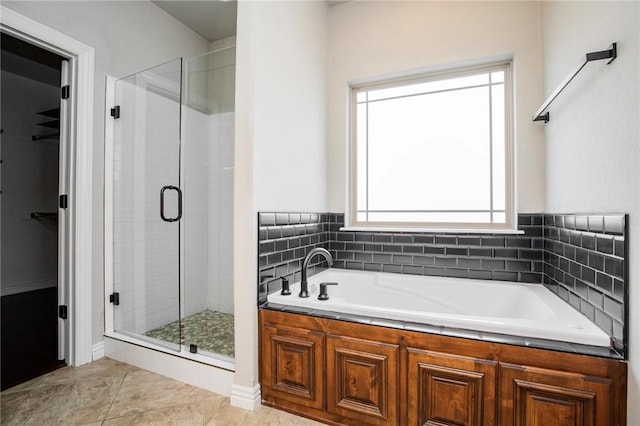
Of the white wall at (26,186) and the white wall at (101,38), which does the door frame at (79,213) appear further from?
the white wall at (26,186)

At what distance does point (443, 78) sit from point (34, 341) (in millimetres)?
4013

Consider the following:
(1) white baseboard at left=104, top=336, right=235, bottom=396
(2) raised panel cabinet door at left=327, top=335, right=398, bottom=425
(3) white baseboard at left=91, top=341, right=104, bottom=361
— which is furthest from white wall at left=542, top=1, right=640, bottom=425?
(3) white baseboard at left=91, top=341, right=104, bottom=361

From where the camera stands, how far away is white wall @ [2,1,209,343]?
2104 millimetres

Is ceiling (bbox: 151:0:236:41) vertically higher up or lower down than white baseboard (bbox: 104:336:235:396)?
higher up

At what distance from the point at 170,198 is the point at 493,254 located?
2563 mm

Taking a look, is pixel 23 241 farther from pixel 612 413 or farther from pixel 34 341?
pixel 612 413

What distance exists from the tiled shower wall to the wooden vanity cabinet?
9.2 inches

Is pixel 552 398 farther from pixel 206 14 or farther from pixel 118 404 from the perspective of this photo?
pixel 206 14

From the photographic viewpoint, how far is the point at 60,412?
1.67 metres

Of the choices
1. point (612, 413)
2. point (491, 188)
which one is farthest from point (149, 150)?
point (612, 413)

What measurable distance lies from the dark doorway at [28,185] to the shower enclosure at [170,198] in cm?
172

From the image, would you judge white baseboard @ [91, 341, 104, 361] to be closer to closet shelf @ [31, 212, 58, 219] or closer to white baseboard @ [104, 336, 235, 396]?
white baseboard @ [104, 336, 235, 396]

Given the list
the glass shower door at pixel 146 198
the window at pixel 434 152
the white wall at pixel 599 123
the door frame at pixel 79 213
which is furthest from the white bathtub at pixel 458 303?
the door frame at pixel 79 213

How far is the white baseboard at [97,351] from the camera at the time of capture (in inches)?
89.0
